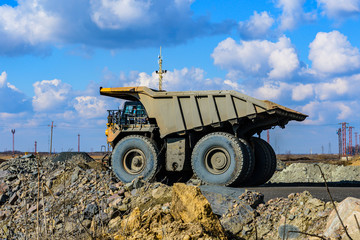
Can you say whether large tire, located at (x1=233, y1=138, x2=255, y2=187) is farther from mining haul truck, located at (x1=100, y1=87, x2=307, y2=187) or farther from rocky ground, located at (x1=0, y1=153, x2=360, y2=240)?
rocky ground, located at (x1=0, y1=153, x2=360, y2=240)

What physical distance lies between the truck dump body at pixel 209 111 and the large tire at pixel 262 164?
2.71 ft

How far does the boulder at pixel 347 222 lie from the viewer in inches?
254

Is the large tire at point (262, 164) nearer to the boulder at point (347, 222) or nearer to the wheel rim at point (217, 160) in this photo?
the wheel rim at point (217, 160)

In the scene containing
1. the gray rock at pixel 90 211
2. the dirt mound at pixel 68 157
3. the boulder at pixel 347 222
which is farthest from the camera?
the dirt mound at pixel 68 157

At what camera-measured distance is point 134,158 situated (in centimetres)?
1487

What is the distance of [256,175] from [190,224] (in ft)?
32.7

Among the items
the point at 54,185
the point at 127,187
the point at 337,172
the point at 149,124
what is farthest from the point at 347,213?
the point at 337,172

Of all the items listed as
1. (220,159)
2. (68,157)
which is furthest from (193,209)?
(68,157)

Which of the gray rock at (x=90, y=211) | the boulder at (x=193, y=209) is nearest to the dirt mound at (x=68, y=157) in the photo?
the gray rock at (x=90, y=211)

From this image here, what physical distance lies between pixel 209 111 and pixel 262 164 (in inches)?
120

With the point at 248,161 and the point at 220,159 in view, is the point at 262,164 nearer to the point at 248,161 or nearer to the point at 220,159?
the point at 248,161

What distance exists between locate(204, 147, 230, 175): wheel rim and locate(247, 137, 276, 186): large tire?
1.81 m

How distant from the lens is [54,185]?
1496 cm

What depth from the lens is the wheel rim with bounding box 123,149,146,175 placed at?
14742 millimetres
